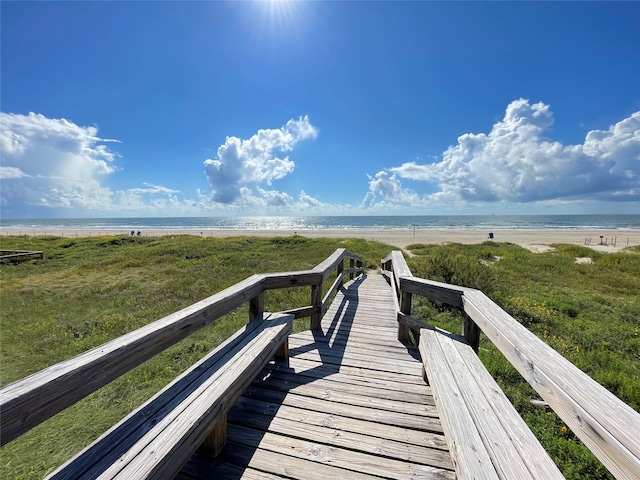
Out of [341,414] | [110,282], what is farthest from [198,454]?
[110,282]

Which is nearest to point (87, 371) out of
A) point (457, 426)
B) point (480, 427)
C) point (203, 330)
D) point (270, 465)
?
point (270, 465)

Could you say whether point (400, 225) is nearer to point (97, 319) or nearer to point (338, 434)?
point (97, 319)

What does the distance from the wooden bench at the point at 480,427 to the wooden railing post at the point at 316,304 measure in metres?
2.10

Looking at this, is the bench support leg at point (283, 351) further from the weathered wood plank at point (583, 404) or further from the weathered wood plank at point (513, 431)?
the weathered wood plank at point (583, 404)

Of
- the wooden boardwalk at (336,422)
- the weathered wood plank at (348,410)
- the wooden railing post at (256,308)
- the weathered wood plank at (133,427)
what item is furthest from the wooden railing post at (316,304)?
the weathered wood plank at (133,427)

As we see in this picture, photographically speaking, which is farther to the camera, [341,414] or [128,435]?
[341,414]

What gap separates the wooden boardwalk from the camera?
2000 millimetres

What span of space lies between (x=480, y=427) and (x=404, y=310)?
237 centimetres

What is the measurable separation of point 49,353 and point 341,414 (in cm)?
559

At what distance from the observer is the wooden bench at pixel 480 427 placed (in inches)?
57.9

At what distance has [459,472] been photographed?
1.56 meters

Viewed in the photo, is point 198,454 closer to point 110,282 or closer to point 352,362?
point 352,362

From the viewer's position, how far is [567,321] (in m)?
6.14

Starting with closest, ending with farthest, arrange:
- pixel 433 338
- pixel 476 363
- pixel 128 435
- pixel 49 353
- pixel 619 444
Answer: pixel 619 444 → pixel 128 435 → pixel 476 363 → pixel 433 338 → pixel 49 353
